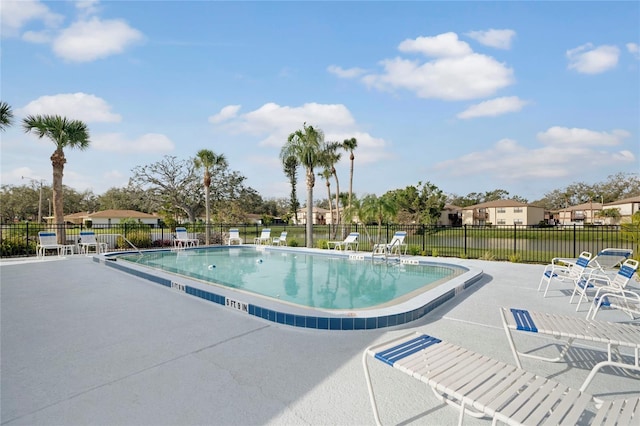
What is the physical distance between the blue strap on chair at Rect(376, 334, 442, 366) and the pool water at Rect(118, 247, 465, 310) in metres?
2.58

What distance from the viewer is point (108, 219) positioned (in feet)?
118

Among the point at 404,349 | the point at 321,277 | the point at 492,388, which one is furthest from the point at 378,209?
the point at 492,388

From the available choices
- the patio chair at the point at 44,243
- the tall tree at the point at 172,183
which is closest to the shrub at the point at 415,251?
the patio chair at the point at 44,243

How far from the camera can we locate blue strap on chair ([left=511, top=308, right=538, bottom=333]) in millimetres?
2562

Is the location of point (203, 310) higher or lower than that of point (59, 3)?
lower

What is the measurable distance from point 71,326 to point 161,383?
225 cm

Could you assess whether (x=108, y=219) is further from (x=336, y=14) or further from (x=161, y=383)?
(x=161, y=383)

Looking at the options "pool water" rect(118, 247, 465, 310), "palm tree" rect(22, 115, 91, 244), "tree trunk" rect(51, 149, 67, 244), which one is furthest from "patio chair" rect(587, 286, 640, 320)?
"tree trunk" rect(51, 149, 67, 244)

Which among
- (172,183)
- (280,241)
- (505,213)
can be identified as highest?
(172,183)

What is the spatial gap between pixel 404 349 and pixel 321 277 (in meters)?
6.07

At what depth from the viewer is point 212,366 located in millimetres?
2811

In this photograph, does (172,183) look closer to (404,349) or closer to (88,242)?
(88,242)

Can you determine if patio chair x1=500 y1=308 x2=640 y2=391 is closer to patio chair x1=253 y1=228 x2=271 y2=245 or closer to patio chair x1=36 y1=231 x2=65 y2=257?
patio chair x1=253 y1=228 x2=271 y2=245

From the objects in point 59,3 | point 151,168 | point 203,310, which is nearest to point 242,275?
point 203,310
